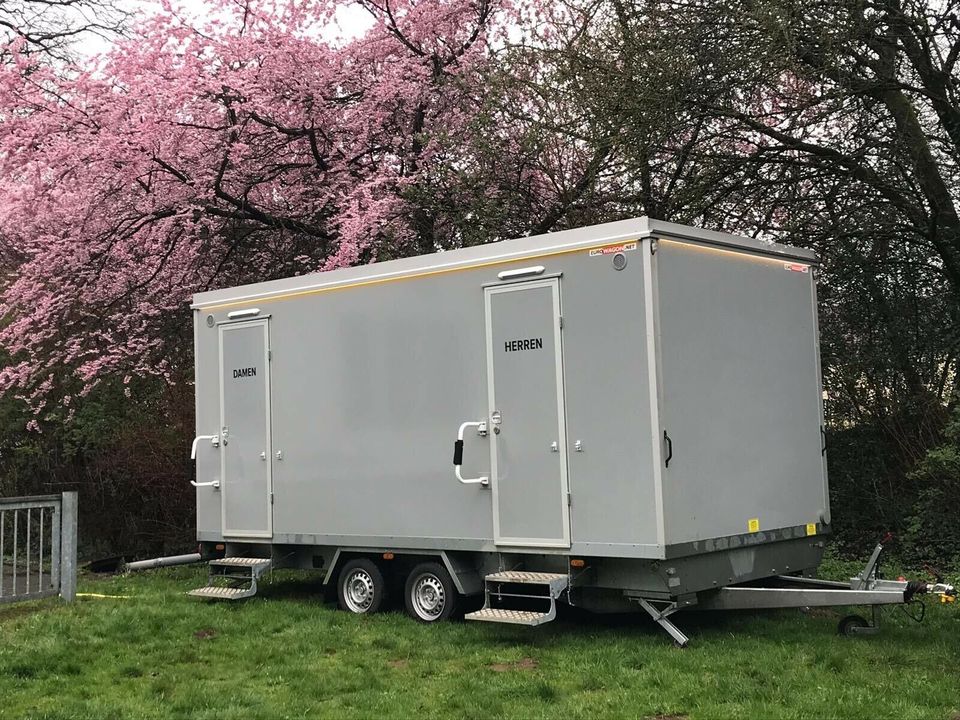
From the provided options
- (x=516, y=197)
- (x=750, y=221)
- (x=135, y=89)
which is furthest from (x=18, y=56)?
(x=750, y=221)

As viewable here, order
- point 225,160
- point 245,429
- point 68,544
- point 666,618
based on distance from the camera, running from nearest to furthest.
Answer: point 666,618 < point 68,544 < point 245,429 < point 225,160

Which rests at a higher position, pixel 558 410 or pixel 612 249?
pixel 612 249

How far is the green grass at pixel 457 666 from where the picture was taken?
21.2 feet

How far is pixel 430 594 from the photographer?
30.2 ft

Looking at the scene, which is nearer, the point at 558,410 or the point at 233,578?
the point at 558,410

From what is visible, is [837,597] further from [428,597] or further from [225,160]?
[225,160]

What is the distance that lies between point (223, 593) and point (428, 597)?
2.23 meters

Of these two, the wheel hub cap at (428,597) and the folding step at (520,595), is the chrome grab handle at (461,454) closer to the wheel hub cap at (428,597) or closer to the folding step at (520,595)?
the folding step at (520,595)

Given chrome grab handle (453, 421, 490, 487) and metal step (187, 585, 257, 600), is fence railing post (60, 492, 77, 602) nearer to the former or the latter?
metal step (187, 585, 257, 600)

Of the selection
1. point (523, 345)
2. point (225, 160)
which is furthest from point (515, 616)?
point (225, 160)

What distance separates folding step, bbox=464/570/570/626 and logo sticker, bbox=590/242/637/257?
2.37 meters

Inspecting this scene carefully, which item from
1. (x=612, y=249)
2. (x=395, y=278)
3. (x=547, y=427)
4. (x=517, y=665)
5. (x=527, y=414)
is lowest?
(x=517, y=665)

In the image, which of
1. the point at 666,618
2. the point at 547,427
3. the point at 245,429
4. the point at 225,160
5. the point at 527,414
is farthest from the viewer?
the point at 225,160

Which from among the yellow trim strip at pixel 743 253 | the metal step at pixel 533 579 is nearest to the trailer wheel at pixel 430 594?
the metal step at pixel 533 579
